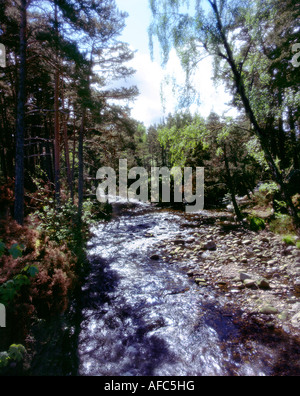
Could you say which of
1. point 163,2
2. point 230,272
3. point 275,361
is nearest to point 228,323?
point 275,361

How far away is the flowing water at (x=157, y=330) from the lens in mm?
3477

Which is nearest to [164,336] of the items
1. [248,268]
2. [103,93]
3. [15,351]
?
[15,351]

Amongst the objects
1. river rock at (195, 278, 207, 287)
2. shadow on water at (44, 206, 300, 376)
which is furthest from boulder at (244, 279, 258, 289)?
river rock at (195, 278, 207, 287)

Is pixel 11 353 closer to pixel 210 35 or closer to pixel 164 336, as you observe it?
pixel 164 336

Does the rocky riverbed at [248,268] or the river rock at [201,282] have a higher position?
the rocky riverbed at [248,268]

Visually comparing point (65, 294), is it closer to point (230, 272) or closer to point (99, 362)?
point (99, 362)

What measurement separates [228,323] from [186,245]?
16.6ft

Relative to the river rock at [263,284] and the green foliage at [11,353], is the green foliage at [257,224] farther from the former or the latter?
the green foliage at [11,353]

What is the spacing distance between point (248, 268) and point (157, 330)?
3.69m

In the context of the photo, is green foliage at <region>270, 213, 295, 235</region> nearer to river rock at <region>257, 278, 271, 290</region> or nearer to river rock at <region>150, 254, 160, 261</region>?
river rock at <region>257, 278, 271, 290</region>

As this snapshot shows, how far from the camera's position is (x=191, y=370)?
3.44 meters

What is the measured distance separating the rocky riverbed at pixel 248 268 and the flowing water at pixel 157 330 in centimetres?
54

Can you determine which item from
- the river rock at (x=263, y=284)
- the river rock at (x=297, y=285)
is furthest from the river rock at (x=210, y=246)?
the river rock at (x=297, y=285)

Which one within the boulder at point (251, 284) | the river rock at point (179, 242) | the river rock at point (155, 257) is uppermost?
the boulder at point (251, 284)
